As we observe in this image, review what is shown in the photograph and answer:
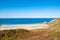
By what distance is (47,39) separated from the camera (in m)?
14.9

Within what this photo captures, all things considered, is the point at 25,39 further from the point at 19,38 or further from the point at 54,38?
the point at 54,38

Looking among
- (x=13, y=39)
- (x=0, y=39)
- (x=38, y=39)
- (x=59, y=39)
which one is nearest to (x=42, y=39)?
(x=38, y=39)

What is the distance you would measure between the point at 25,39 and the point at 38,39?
123cm

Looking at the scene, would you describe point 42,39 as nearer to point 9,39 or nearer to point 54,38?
point 54,38

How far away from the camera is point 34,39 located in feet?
48.4

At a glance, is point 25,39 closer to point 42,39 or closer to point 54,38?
point 42,39

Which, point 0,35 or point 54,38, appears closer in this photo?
point 54,38

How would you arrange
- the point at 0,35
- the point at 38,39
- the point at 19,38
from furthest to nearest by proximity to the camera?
the point at 0,35 < the point at 19,38 < the point at 38,39

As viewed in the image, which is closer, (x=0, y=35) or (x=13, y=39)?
(x=13, y=39)

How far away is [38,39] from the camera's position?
48.2ft

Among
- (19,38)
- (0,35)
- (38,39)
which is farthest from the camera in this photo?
(0,35)

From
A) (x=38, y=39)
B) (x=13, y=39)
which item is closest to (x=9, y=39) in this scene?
(x=13, y=39)

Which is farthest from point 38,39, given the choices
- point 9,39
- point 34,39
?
point 9,39

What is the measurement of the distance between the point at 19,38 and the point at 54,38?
300cm
